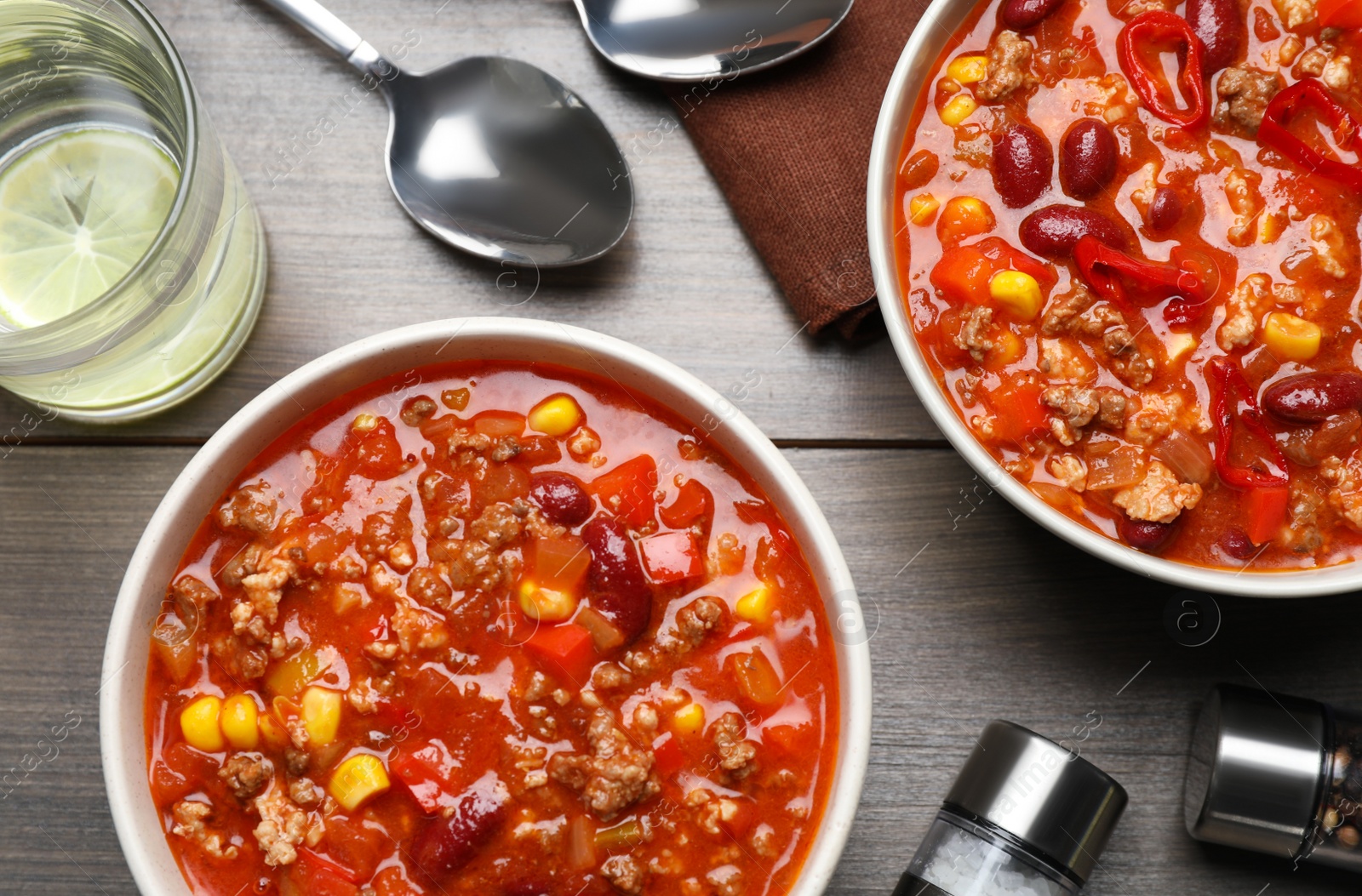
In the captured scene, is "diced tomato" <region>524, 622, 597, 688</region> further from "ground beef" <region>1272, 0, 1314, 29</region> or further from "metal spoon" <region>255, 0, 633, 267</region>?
"ground beef" <region>1272, 0, 1314, 29</region>

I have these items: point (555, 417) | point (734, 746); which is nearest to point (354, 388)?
point (555, 417)

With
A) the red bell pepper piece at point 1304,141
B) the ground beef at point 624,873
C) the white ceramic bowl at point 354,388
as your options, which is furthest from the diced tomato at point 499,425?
the red bell pepper piece at point 1304,141

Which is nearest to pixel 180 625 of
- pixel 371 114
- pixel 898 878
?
pixel 371 114

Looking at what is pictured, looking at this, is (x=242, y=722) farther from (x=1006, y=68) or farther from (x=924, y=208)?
(x=1006, y=68)

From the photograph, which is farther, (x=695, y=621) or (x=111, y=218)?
(x=111, y=218)

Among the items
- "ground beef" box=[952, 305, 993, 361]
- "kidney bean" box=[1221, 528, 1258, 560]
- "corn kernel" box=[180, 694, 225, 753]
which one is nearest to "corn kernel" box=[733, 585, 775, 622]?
"ground beef" box=[952, 305, 993, 361]

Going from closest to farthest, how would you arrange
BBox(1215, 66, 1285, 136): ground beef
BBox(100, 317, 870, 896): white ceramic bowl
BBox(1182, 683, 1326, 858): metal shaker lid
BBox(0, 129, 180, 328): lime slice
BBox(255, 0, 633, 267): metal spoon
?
BBox(100, 317, 870, 896): white ceramic bowl
BBox(1215, 66, 1285, 136): ground beef
BBox(1182, 683, 1326, 858): metal shaker lid
BBox(0, 129, 180, 328): lime slice
BBox(255, 0, 633, 267): metal spoon

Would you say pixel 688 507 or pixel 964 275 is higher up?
pixel 964 275

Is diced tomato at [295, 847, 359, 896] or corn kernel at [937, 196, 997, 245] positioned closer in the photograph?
diced tomato at [295, 847, 359, 896]
